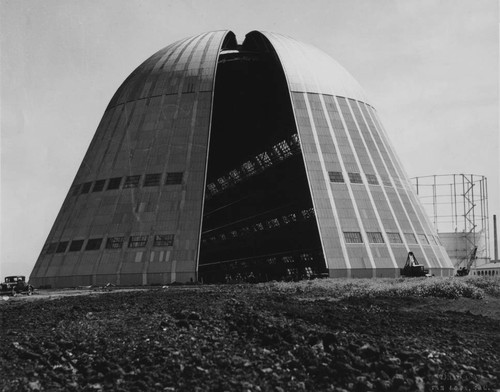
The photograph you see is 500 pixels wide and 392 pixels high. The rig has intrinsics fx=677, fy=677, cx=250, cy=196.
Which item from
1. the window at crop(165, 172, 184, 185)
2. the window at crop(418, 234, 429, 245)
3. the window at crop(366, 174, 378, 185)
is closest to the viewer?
the window at crop(165, 172, 184, 185)

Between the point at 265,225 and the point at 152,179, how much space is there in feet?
96.1

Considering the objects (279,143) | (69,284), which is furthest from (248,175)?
(69,284)

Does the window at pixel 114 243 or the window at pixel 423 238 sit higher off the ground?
the window at pixel 423 238

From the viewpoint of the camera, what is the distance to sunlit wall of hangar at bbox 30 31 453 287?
5256 cm

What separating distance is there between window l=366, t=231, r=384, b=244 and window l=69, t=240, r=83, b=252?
2323 centimetres

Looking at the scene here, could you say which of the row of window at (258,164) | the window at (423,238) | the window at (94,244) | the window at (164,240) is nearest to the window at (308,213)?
the row of window at (258,164)

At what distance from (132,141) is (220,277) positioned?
24958 mm

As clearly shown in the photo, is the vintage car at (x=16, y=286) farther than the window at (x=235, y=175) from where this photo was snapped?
No

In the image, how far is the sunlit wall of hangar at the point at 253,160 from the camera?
52.6m

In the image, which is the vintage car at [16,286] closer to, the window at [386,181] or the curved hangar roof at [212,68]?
the curved hangar roof at [212,68]

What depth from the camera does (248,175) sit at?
80.8 metres

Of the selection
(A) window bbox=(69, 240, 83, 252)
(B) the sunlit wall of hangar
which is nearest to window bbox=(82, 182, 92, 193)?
(B) the sunlit wall of hangar

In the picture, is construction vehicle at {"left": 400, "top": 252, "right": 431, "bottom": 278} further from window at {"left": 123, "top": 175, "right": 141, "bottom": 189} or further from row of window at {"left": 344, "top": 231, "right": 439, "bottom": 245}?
window at {"left": 123, "top": 175, "right": 141, "bottom": 189}

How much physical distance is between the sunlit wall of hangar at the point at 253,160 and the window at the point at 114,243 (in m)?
0.10
